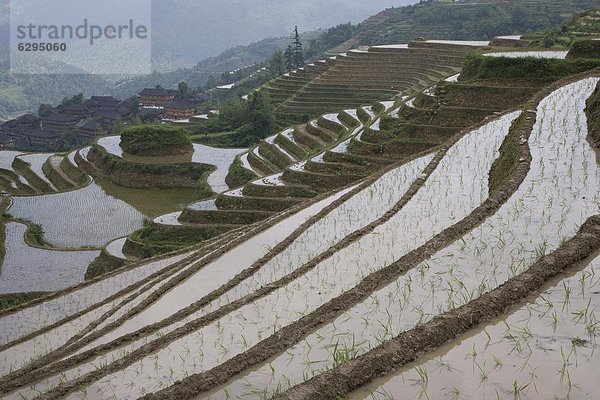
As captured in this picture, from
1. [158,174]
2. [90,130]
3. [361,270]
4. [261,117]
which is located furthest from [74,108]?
[361,270]

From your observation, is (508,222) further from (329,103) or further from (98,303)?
(329,103)

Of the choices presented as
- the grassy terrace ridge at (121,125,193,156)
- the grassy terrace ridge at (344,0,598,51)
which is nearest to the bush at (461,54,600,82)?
the grassy terrace ridge at (121,125,193,156)

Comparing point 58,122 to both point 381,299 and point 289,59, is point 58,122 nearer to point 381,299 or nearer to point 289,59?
point 289,59

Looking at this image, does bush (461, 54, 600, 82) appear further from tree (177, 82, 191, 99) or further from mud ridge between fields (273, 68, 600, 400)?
tree (177, 82, 191, 99)

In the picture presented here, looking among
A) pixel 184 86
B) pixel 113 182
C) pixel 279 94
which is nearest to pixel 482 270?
pixel 113 182

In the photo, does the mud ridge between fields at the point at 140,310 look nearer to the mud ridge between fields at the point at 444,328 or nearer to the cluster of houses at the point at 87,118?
the mud ridge between fields at the point at 444,328

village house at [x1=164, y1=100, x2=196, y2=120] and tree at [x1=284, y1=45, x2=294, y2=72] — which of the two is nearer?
village house at [x1=164, y1=100, x2=196, y2=120]

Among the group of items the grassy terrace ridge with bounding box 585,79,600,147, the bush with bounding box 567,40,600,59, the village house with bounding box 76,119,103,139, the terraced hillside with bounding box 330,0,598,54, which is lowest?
the village house with bounding box 76,119,103,139
